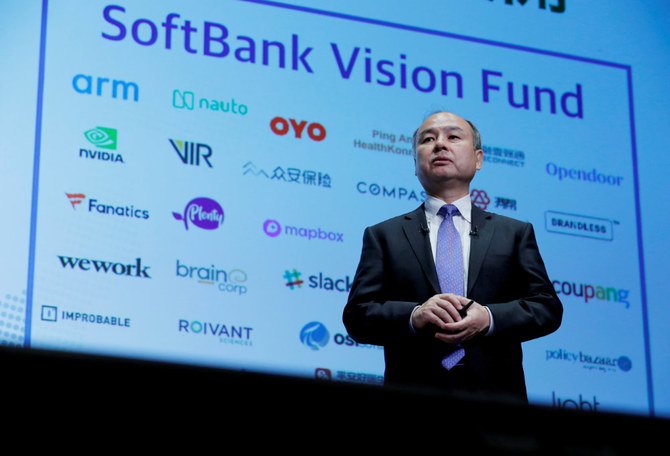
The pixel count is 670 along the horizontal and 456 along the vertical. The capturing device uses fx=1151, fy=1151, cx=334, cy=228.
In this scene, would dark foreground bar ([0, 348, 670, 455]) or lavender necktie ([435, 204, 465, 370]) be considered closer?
dark foreground bar ([0, 348, 670, 455])

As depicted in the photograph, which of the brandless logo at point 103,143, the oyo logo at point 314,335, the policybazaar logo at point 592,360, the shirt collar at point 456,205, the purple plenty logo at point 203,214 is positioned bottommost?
the policybazaar logo at point 592,360

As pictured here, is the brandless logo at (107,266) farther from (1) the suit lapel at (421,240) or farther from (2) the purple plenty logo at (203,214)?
(1) the suit lapel at (421,240)

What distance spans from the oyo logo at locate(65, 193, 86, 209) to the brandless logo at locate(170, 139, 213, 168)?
1.21ft

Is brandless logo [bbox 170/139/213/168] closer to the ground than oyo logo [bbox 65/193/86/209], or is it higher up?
higher up

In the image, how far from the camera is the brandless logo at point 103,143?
12.6 feet

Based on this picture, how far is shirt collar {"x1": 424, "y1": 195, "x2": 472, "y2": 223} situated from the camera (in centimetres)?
303

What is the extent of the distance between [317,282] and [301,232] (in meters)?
0.19

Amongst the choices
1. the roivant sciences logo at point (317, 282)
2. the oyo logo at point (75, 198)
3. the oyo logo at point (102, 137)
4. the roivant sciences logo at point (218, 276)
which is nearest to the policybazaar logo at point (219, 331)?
the roivant sciences logo at point (218, 276)

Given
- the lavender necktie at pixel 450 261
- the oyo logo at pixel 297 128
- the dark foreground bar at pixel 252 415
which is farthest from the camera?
the oyo logo at pixel 297 128

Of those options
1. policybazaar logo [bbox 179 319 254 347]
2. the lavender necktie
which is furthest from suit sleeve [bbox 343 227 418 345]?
policybazaar logo [bbox 179 319 254 347]

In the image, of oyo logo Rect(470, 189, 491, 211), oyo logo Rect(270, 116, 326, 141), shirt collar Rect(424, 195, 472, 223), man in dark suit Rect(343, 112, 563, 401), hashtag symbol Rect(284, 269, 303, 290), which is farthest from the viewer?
oyo logo Rect(470, 189, 491, 211)

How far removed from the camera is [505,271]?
114 inches

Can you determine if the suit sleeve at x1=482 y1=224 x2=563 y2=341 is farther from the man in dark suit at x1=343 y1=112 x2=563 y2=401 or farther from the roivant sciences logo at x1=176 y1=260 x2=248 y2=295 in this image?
the roivant sciences logo at x1=176 y1=260 x2=248 y2=295

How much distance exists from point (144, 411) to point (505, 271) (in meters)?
1.71
